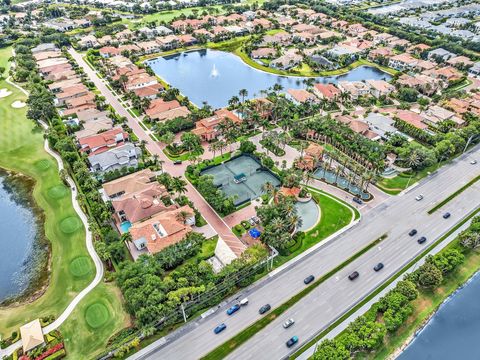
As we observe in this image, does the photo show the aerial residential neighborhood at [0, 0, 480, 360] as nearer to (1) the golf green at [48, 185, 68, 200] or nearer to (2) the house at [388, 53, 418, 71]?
(1) the golf green at [48, 185, 68, 200]

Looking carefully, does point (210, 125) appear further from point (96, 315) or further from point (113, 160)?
point (96, 315)

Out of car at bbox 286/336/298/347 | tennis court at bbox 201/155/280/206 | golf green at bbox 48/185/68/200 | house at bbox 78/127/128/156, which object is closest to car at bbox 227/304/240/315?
car at bbox 286/336/298/347

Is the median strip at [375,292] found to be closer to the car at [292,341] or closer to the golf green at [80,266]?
the car at [292,341]

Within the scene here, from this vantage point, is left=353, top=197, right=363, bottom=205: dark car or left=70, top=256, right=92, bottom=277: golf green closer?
left=70, top=256, right=92, bottom=277: golf green

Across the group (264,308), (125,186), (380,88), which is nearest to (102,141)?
(125,186)

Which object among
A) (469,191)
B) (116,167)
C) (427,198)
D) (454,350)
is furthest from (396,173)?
(116,167)

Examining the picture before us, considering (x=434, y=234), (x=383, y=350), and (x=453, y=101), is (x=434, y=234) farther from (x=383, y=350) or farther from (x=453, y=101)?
(x=453, y=101)
